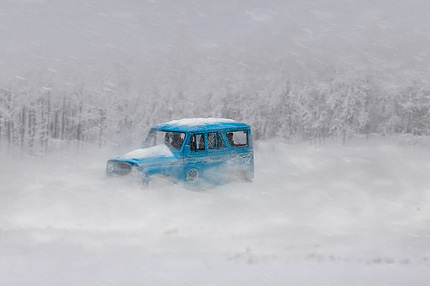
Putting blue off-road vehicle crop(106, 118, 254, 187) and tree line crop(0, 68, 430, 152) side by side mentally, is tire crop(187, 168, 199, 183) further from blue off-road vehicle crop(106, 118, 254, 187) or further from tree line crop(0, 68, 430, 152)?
tree line crop(0, 68, 430, 152)

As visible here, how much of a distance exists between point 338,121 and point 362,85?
18.3 feet

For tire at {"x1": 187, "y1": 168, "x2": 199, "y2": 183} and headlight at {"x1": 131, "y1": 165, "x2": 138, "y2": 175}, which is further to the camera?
tire at {"x1": 187, "y1": 168, "x2": 199, "y2": 183}

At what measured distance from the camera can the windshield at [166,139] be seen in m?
13.6

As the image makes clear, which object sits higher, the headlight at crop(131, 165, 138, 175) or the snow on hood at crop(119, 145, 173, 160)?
the snow on hood at crop(119, 145, 173, 160)

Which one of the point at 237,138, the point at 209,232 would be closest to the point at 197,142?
the point at 237,138

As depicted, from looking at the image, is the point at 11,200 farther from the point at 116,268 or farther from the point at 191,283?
the point at 191,283

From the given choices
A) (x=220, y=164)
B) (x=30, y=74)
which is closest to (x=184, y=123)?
(x=220, y=164)

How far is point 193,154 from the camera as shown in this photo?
13.4m

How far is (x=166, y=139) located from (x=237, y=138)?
7.58ft

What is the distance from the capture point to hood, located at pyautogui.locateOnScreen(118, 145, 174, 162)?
12594mm

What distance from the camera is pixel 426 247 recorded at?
36.4 feet

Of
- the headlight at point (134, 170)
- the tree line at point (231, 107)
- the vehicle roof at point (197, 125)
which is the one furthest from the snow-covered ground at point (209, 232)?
the tree line at point (231, 107)

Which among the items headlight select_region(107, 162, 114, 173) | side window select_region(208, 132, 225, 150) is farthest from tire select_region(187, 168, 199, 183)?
headlight select_region(107, 162, 114, 173)

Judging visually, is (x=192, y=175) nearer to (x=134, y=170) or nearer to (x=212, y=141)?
(x=212, y=141)
